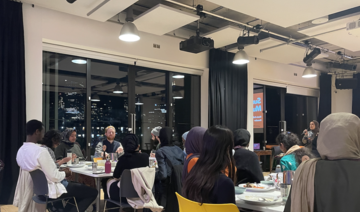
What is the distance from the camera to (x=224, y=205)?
176 cm

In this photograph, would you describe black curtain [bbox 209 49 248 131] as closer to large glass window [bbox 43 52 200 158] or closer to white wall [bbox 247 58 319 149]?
white wall [bbox 247 58 319 149]

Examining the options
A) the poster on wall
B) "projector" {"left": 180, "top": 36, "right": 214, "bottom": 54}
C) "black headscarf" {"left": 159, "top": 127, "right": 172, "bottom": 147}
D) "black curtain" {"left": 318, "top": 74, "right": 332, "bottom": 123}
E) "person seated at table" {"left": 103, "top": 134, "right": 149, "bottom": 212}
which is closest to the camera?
"person seated at table" {"left": 103, "top": 134, "right": 149, "bottom": 212}

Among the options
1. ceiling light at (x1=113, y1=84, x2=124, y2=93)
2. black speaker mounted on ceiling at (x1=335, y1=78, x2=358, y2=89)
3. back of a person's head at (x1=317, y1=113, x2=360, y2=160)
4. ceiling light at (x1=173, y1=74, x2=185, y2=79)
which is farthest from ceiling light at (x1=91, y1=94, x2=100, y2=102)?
black speaker mounted on ceiling at (x1=335, y1=78, x2=358, y2=89)

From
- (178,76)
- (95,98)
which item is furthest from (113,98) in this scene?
(178,76)

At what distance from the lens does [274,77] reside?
369 inches

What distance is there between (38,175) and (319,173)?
2.84 m

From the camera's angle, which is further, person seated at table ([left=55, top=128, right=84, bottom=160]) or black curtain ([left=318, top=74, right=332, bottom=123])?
black curtain ([left=318, top=74, right=332, bottom=123])

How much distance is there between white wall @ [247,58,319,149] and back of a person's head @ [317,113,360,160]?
7.09 metres

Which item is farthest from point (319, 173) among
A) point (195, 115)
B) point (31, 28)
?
point (195, 115)

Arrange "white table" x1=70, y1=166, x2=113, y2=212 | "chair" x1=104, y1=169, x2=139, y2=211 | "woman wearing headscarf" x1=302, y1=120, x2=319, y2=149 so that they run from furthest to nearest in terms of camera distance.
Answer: "woman wearing headscarf" x1=302, y1=120, x2=319, y2=149
"white table" x1=70, y1=166, x2=113, y2=212
"chair" x1=104, y1=169, x2=139, y2=211

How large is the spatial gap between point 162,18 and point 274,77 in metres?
5.17

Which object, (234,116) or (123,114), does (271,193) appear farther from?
(234,116)

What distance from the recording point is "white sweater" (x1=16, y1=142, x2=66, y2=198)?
3232 mm

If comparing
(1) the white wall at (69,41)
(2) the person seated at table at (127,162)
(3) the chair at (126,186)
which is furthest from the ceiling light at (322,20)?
(3) the chair at (126,186)
